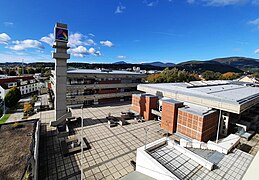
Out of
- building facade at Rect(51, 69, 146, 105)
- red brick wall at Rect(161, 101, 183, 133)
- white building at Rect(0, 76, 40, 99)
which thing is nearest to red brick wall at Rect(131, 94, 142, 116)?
red brick wall at Rect(161, 101, 183, 133)

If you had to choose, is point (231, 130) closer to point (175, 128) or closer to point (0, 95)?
point (175, 128)

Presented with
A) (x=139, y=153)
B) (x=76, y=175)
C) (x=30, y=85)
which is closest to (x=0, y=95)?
(x=30, y=85)

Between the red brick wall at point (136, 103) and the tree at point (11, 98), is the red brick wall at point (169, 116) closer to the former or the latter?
the red brick wall at point (136, 103)

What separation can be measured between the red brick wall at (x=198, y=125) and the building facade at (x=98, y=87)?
26270 mm

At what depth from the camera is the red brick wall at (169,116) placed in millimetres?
25531

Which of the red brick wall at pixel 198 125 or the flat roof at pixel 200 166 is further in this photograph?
the red brick wall at pixel 198 125

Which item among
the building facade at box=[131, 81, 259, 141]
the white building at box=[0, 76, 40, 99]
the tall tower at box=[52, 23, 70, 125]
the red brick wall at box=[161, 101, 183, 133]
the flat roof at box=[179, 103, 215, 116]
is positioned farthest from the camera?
the white building at box=[0, 76, 40, 99]

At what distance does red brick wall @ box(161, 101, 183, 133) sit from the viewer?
25531 millimetres

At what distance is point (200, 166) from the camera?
1362 centimetres

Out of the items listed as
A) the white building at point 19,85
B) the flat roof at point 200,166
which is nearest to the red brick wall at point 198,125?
the flat roof at point 200,166

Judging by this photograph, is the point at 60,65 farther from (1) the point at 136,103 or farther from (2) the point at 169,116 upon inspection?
(2) the point at 169,116

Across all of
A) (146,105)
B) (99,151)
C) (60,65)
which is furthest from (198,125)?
(60,65)

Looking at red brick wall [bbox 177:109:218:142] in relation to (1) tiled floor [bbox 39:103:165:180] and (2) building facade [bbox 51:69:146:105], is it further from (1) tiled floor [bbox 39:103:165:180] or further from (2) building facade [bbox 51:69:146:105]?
(2) building facade [bbox 51:69:146:105]

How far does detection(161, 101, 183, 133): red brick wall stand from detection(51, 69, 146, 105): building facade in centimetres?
2290
